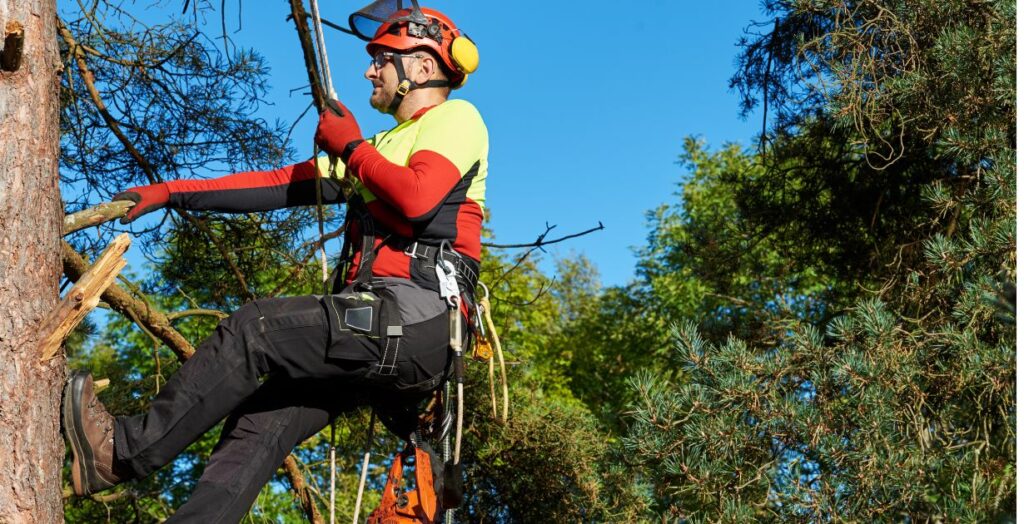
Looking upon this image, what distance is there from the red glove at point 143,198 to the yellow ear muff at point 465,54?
3.52 feet

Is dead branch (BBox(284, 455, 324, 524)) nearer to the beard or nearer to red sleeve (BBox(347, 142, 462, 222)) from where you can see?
the beard

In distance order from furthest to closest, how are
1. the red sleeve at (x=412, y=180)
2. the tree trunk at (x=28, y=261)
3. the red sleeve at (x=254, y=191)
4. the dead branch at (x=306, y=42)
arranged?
the dead branch at (x=306, y=42) < the red sleeve at (x=254, y=191) < the red sleeve at (x=412, y=180) < the tree trunk at (x=28, y=261)

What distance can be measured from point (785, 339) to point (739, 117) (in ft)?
7.54

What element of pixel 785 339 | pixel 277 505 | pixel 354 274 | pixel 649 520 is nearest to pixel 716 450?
pixel 649 520

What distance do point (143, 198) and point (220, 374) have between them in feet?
2.49

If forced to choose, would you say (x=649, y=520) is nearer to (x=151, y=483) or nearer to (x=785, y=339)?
(x=785, y=339)

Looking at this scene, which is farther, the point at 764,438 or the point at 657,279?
the point at 657,279

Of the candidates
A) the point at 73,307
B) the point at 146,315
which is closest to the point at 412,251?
the point at 73,307

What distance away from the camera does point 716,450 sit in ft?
17.4

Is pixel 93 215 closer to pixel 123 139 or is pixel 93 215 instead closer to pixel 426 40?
pixel 426 40

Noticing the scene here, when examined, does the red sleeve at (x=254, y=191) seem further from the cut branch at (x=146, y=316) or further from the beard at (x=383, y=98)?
the cut branch at (x=146, y=316)

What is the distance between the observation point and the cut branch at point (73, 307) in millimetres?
2893

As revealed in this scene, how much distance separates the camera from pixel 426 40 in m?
3.81

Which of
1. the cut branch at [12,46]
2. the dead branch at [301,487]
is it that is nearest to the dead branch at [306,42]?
the cut branch at [12,46]
